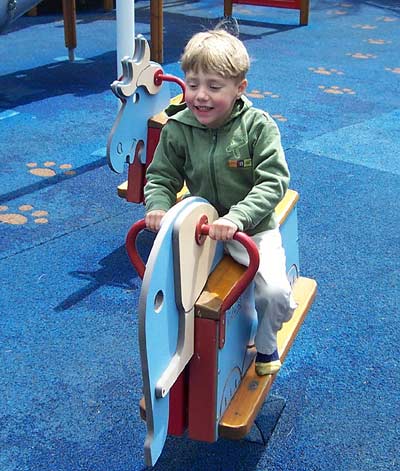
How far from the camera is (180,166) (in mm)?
1816

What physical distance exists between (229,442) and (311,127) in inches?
116

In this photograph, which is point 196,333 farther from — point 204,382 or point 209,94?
point 209,94

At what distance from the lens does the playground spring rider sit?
1.38 m

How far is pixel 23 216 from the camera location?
10.5 feet

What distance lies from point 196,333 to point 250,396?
0.28 m

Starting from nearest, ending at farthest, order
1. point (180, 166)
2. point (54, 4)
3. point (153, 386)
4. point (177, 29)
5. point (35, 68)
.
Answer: point (153, 386) → point (180, 166) → point (35, 68) → point (177, 29) → point (54, 4)

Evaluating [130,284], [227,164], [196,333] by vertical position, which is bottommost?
[130,284]

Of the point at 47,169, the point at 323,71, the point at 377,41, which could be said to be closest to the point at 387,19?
the point at 377,41

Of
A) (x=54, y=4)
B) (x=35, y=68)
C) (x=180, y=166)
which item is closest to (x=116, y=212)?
(x=180, y=166)

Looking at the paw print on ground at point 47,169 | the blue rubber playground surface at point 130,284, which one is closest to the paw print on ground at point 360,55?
the blue rubber playground surface at point 130,284

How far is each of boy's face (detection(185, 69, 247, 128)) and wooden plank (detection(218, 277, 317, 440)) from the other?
0.64 metres

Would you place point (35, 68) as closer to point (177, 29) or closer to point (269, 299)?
point (177, 29)

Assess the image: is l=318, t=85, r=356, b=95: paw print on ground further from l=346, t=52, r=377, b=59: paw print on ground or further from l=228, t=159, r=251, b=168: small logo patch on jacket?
l=228, t=159, r=251, b=168: small logo patch on jacket

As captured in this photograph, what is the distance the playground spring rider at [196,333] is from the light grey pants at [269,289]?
4cm
